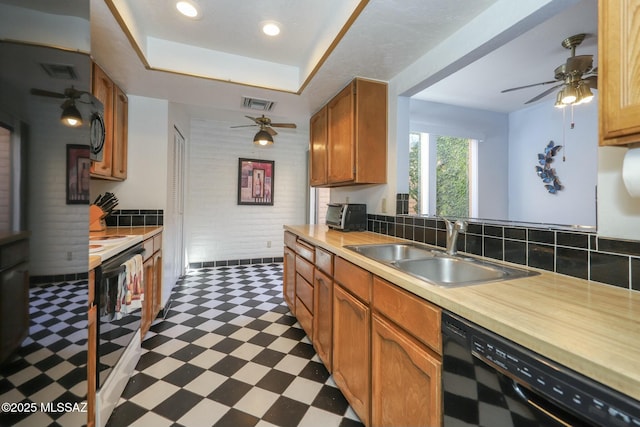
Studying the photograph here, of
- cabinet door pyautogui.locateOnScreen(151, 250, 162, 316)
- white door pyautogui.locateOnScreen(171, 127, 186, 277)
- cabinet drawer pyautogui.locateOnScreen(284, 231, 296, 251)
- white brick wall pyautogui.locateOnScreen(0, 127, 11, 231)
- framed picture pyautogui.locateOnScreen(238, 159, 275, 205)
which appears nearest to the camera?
white brick wall pyautogui.locateOnScreen(0, 127, 11, 231)

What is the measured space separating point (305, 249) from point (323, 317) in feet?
1.85

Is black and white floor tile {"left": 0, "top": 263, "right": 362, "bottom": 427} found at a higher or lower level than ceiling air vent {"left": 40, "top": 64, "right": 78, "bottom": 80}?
lower

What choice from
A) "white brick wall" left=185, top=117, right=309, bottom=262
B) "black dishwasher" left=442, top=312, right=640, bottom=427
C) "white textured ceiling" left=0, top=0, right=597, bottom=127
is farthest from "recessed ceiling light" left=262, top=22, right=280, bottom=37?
"white brick wall" left=185, top=117, right=309, bottom=262

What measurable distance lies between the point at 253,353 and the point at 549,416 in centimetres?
186

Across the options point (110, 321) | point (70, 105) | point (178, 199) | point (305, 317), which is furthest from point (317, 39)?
point (178, 199)

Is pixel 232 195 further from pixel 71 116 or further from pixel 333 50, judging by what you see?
pixel 71 116

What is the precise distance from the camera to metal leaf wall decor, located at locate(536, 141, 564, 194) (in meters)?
3.49

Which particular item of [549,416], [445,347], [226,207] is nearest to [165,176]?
[226,207]

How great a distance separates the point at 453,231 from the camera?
1.44m

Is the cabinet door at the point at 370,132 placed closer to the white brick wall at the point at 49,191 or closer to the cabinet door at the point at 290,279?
the cabinet door at the point at 290,279

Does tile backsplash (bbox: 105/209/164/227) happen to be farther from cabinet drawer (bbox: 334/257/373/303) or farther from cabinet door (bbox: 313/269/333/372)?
cabinet drawer (bbox: 334/257/373/303)

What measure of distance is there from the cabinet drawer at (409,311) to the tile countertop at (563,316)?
0.12 feet

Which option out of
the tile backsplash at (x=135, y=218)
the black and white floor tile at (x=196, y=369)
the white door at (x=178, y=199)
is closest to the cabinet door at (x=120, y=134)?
the tile backsplash at (x=135, y=218)

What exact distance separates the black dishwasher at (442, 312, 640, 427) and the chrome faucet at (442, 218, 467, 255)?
72 centimetres
